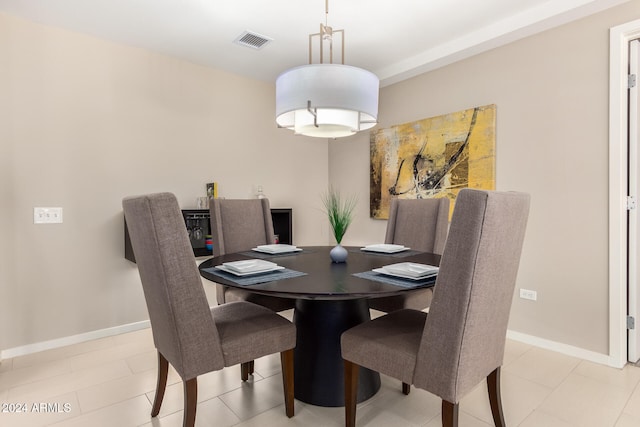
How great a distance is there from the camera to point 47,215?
8.72 ft

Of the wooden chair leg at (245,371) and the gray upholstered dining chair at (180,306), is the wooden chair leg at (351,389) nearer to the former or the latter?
the gray upholstered dining chair at (180,306)

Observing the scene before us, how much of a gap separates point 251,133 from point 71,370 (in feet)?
8.51

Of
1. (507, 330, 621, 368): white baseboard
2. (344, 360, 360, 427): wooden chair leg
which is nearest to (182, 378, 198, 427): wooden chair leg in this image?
(344, 360, 360, 427): wooden chair leg

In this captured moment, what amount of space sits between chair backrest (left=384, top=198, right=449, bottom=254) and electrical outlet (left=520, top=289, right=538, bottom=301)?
2.75 feet

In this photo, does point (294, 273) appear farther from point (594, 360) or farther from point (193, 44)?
point (193, 44)

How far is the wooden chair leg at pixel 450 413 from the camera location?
1.19 meters

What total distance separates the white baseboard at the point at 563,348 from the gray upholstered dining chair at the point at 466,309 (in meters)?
1.52

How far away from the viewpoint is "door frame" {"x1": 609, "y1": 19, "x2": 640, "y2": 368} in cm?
226

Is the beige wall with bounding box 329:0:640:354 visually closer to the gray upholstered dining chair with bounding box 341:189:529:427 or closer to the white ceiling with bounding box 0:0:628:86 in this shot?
the white ceiling with bounding box 0:0:628:86

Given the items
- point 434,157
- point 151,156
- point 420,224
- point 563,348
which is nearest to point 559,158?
point 434,157

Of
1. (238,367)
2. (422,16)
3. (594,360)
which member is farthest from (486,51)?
(238,367)

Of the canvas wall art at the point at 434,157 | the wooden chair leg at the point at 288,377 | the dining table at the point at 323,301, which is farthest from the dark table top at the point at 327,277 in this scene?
the canvas wall art at the point at 434,157

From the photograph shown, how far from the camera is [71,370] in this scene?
2277mm

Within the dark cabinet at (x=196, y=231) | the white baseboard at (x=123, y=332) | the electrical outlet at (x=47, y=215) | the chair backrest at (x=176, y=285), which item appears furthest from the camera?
the dark cabinet at (x=196, y=231)
